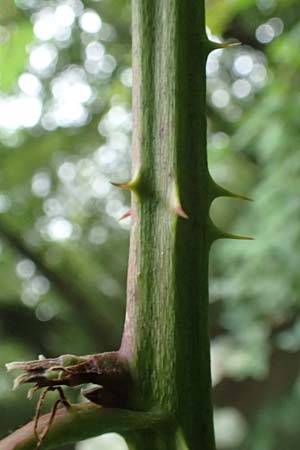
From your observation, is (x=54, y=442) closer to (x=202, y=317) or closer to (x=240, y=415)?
(x=202, y=317)

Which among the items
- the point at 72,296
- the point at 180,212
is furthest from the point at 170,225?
the point at 72,296

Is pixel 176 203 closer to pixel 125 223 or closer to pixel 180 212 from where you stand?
pixel 180 212

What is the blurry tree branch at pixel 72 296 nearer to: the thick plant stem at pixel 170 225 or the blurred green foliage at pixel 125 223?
the blurred green foliage at pixel 125 223

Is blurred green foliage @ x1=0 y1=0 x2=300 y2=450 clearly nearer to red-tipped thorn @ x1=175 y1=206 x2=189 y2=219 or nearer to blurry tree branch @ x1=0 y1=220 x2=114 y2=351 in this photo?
blurry tree branch @ x1=0 y1=220 x2=114 y2=351

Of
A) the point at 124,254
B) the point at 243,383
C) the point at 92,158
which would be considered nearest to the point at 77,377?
the point at 243,383

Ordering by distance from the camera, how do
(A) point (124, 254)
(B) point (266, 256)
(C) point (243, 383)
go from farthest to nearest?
(A) point (124, 254)
(C) point (243, 383)
(B) point (266, 256)

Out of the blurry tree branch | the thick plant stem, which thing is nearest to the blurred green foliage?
the blurry tree branch

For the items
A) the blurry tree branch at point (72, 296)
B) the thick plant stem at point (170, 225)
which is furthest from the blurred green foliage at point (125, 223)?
the thick plant stem at point (170, 225)
